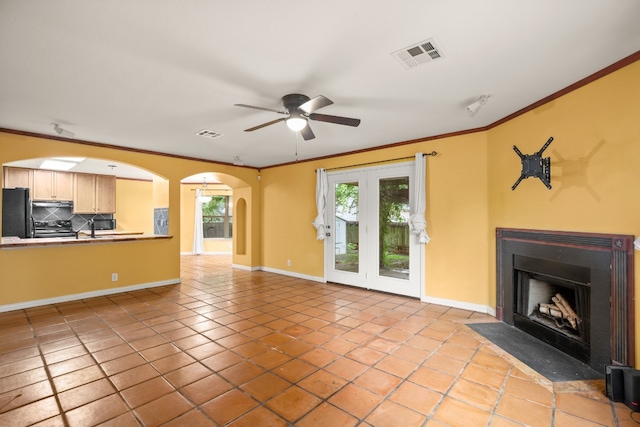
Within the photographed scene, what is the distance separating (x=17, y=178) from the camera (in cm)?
620

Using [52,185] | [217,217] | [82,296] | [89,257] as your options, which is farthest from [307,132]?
[217,217]

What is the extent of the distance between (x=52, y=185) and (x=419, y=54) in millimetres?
8218

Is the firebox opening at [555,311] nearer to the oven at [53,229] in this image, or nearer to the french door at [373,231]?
the french door at [373,231]

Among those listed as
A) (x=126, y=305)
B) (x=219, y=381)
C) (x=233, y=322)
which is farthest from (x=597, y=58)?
(x=126, y=305)

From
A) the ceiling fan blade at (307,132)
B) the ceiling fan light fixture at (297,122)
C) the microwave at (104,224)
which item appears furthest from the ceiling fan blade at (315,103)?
the microwave at (104,224)

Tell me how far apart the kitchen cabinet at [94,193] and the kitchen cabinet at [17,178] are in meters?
0.79

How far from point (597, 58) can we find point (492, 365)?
259cm

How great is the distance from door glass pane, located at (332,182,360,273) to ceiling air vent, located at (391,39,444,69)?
3118 mm

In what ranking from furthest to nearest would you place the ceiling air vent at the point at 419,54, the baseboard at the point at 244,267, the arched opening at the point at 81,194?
the baseboard at the point at 244,267, the arched opening at the point at 81,194, the ceiling air vent at the point at 419,54

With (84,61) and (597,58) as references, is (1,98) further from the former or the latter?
(597,58)

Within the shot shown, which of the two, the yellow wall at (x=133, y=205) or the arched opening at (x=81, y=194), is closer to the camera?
the arched opening at (x=81, y=194)

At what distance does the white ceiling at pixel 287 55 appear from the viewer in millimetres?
1666

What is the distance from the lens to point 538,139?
3014 millimetres

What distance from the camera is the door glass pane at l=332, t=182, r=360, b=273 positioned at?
17.3ft
